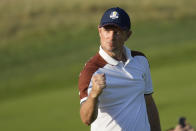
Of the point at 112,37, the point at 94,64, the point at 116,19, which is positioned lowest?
the point at 94,64

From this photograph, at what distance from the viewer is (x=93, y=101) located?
4.19 metres

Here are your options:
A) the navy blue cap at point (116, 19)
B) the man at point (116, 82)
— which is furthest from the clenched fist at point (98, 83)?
the navy blue cap at point (116, 19)

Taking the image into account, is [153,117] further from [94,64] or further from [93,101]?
[93,101]

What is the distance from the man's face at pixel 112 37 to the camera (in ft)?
14.9

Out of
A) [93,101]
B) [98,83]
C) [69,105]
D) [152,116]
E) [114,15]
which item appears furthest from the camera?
[69,105]

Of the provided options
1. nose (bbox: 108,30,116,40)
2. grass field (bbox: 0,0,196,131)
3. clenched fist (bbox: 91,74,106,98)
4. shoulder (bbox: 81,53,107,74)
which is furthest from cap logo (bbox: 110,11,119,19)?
grass field (bbox: 0,0,196,131)

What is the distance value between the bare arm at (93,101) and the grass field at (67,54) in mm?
5957

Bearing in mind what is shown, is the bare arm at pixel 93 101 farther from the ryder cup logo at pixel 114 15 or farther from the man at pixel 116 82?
the ryder cup logo at pixel 114 15

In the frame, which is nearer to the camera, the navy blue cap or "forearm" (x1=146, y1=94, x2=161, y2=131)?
the navy blue cap

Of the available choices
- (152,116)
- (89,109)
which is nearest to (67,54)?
(152,116)

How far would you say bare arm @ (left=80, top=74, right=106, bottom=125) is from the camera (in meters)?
4.07

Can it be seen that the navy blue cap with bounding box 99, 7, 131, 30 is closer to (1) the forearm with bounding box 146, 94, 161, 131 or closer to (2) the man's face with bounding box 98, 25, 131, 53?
(2) the man's face with bounding box 98, 25, 131, 53

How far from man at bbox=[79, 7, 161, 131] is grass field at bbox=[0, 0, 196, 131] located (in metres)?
5.46

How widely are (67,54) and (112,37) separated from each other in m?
14.5
